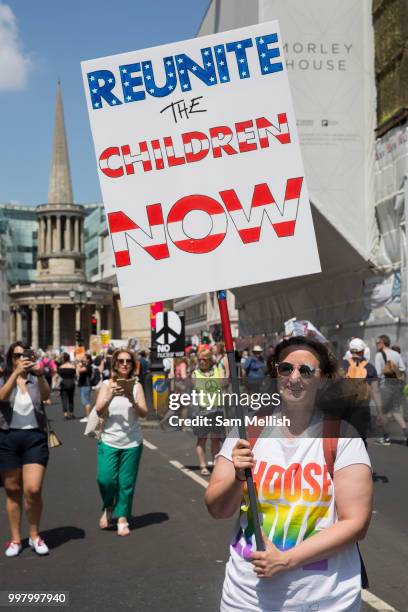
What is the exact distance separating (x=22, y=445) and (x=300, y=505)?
4687mm

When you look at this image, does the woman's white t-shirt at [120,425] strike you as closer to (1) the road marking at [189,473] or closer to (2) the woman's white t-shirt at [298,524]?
(1) the road marking at [189,473]

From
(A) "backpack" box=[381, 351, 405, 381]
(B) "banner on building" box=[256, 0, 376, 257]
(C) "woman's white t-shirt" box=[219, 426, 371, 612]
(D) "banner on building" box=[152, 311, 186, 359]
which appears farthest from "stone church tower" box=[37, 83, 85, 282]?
(C) "woman's white t-shirt" box=[219, 426, 371, 612]

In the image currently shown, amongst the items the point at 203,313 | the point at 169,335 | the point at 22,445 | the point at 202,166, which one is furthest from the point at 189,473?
the point at 203,313

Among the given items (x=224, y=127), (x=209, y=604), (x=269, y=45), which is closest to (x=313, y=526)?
(x=224, y=127)

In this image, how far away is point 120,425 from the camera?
25.8 feet

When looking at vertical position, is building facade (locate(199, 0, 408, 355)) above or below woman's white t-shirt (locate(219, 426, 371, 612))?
above

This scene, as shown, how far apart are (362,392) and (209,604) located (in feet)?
10.4

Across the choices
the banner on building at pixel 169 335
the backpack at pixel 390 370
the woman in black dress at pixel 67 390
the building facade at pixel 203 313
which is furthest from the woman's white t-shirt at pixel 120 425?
the building facade at pixel 203 313

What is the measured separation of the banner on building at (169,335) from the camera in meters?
19.6

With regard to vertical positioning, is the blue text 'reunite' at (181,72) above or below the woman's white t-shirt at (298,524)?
above

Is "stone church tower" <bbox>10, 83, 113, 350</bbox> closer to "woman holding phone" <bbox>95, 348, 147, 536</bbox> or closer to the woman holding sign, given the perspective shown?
"woman holding phone" <bbox>95, 348, 147, 536</bbox>

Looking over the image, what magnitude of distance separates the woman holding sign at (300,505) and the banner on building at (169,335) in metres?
16.6

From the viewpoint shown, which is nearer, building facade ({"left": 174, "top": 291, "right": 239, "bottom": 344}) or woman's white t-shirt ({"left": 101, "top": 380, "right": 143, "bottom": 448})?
woman's white t-shirt ({"left": 101, "top": 380, "right": 143, "bottom": 448})

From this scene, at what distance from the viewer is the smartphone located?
305 inches
